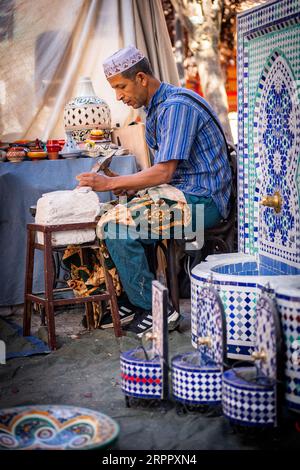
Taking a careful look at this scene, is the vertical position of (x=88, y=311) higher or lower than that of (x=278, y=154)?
lower

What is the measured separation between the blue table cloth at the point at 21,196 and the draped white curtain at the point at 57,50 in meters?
0.82

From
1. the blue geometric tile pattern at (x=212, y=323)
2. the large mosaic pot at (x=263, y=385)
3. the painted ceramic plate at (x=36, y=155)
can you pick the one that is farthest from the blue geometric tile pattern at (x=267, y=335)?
the painted ceramic plate at (x=36, y=155)

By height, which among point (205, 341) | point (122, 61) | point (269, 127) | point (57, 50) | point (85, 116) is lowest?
point (205, 341)

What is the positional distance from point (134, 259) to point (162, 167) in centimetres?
60

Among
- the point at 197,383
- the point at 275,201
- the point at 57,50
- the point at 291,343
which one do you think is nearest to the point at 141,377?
the point at 197,383

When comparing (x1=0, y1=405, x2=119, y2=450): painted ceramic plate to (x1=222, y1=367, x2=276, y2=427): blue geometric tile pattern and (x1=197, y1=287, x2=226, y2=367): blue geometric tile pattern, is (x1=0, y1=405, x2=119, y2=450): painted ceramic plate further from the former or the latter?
(x1=197, y1=287, x2=226, y2=367): blue geometric tile pattern

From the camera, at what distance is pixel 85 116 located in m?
6.19

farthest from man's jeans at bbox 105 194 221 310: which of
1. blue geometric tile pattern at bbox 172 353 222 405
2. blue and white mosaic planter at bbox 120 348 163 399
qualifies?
blue geometric tile pattern at bbox 172 353 222 405

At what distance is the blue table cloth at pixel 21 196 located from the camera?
6.02 meters

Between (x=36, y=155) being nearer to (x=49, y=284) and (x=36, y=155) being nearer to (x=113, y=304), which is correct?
(x=49, y=284)

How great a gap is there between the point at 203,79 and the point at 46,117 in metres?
5.13

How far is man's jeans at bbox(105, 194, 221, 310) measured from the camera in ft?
16.1

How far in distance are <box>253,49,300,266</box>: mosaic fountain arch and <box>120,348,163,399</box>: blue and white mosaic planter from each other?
974 mm
